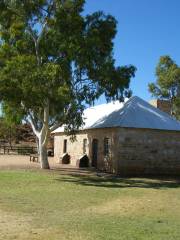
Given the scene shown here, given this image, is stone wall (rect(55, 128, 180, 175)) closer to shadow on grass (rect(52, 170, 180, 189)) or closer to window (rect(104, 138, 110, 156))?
window (rect(104, 138, 110, 156))

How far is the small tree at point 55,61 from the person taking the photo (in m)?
25.9

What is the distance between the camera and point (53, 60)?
28.9m

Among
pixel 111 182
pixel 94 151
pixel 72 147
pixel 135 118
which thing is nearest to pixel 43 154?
pixel 94 151

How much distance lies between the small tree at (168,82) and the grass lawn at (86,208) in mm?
28736

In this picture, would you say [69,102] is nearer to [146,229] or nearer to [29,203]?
[29,203]

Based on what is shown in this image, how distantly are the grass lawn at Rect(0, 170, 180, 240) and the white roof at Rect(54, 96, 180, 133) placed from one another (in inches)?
223

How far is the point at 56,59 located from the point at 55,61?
0.74 feet

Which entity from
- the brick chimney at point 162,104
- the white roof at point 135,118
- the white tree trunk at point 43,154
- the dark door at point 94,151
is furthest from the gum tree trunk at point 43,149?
the brick chimney at point 162,104

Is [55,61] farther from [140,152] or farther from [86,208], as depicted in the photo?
[86,208]

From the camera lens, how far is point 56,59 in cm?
2856

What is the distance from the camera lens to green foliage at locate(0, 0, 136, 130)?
25.9 m

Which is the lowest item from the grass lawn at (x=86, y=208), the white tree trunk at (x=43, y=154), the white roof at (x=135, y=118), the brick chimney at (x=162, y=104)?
the grass lawn at (x=86, y=208)

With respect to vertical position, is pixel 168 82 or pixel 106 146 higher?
pixel 168 82

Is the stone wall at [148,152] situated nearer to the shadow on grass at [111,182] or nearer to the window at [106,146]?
the window at [106,146]
